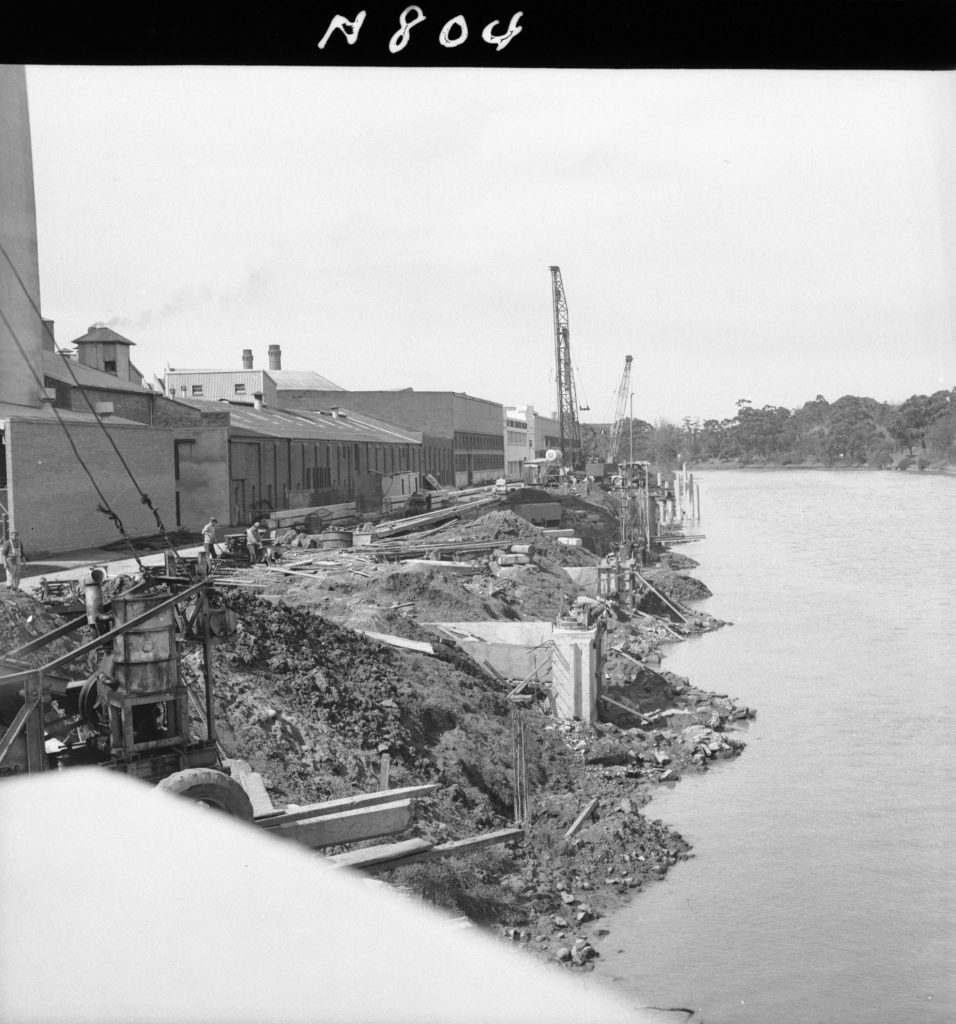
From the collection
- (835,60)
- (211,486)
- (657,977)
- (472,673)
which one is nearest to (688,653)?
(472,673)

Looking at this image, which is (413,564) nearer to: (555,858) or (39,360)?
(555,858)

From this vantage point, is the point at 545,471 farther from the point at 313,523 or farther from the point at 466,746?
the point at 466,746

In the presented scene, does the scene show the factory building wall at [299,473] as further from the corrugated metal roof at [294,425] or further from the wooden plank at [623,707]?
the wooden plank at [623,707]

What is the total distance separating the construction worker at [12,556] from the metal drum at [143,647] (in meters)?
5.42

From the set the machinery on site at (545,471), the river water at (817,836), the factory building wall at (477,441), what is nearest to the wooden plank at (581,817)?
the river water at (817,836)

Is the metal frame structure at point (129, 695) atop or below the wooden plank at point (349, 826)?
atop

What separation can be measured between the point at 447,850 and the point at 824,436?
3402 centimetres

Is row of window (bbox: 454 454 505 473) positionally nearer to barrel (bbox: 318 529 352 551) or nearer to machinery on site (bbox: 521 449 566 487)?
machinery on site (bbox: 521 449 566 487)

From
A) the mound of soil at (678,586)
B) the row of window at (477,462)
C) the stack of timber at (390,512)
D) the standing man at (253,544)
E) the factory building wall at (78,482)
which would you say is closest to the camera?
the factory building wall at (78,482)

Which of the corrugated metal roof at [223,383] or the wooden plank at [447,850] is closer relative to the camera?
the wooden plank at [447,850]

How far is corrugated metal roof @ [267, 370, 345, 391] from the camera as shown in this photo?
62.1 ft

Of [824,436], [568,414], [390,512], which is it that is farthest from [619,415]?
[390,512]

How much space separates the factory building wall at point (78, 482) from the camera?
9695 mm

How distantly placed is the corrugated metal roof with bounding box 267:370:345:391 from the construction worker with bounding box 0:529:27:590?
26.7 ft
